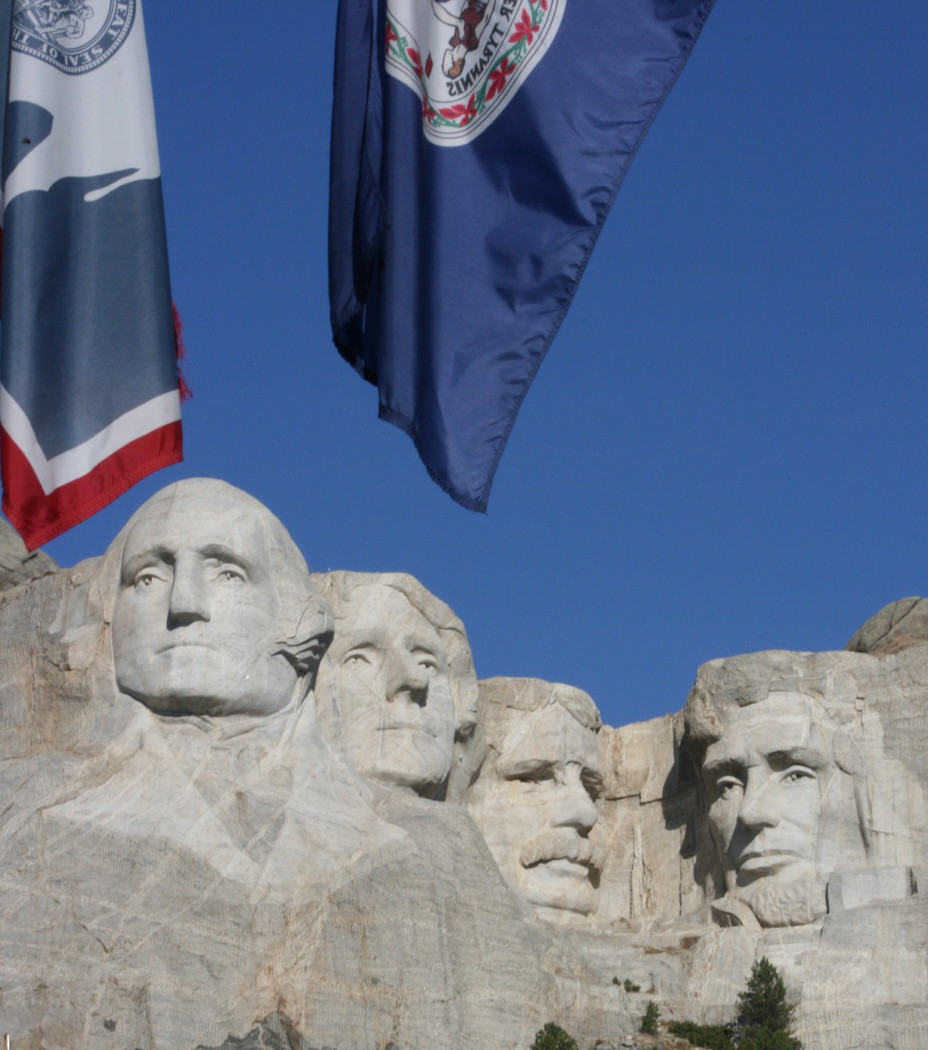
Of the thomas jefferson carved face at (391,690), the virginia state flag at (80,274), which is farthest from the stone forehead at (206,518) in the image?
the virginia state flag at (80,274)

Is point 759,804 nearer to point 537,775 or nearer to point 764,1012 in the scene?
point 537,775

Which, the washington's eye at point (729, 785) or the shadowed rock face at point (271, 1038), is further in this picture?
the washington's eye at point (729, 785)

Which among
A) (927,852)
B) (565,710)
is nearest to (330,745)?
(565,710)

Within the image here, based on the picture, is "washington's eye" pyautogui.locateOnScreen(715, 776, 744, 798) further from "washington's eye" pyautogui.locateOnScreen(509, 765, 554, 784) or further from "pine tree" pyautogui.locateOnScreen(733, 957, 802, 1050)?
"pine tree" pyautogui.locateOnScreen(733, 957, 802, 1050)

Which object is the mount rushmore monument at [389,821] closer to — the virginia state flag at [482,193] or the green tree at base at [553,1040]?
the green tree at base at [553,1040]

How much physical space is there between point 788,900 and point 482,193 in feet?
18.5

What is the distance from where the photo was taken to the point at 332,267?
15.5 m

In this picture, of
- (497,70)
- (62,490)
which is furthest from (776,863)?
(497,70)

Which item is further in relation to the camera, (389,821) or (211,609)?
(389,821)

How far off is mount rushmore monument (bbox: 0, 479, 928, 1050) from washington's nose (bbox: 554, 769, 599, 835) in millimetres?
29

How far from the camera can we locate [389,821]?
16.9 m

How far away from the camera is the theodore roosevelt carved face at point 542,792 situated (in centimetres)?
1908

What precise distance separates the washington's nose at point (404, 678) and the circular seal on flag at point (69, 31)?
16.5 ft

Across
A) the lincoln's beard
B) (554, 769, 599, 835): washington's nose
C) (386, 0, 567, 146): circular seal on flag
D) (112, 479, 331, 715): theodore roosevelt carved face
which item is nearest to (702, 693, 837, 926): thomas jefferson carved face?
the lincoln's beard
